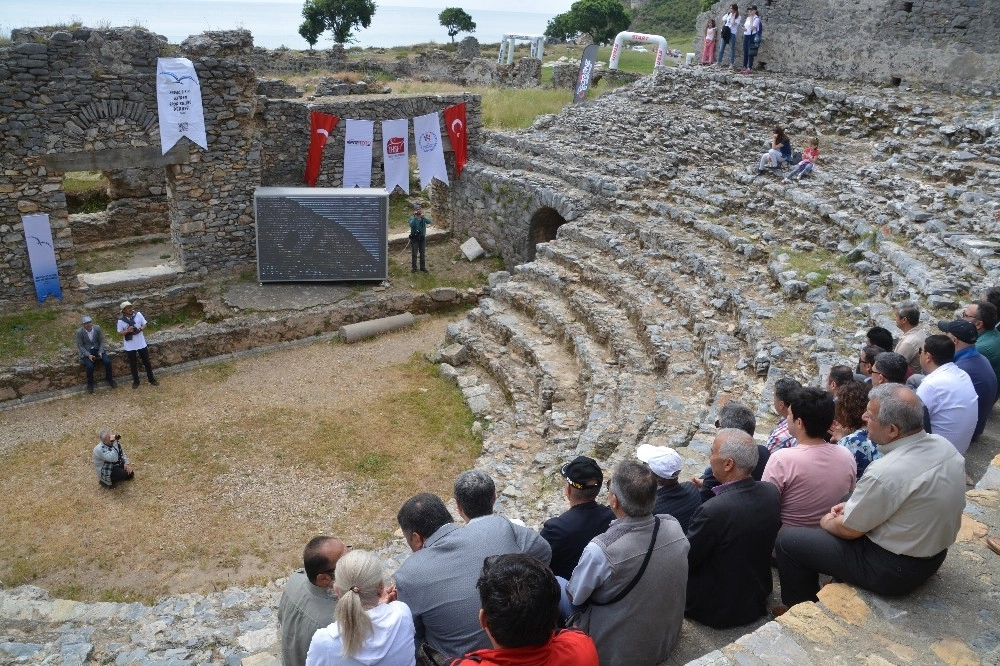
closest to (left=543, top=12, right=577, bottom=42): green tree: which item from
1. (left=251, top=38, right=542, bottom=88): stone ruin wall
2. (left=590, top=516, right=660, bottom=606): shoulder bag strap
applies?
(left=251, top=38, right=542, bottom=88): stone ruin wall

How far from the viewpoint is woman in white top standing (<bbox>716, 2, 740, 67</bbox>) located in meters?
17.0

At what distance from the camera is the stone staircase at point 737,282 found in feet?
13.8

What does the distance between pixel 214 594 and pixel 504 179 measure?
1113 centimetres

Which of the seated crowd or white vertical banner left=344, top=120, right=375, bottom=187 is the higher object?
white vertical banner left=344, top=120, right=375, bottom=187

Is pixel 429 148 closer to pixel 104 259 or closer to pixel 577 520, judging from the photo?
pixel 104 259

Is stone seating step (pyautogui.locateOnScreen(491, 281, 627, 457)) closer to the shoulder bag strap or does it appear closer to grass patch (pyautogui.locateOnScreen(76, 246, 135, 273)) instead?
the shoulder bag strap

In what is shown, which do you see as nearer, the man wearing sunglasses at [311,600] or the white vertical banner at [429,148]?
the man wearing sunglasses at [311,600]

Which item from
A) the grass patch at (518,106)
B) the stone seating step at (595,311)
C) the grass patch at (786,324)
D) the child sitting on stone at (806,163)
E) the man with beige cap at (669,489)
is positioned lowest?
the stone seating step at (595,311)

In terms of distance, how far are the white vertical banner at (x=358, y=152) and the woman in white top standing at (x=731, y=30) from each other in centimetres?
822

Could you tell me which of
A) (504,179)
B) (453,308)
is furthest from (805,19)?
(453,308)

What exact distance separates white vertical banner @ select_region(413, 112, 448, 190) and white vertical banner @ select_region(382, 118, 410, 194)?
27 centimetres

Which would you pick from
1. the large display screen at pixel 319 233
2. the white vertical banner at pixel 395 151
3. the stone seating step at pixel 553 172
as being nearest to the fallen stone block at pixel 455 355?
the large display screen at pixel 319 233

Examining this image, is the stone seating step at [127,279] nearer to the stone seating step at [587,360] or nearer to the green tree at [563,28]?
the stone seating step at [587,360]

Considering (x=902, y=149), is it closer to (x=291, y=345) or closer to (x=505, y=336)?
(x=505, y=336)
